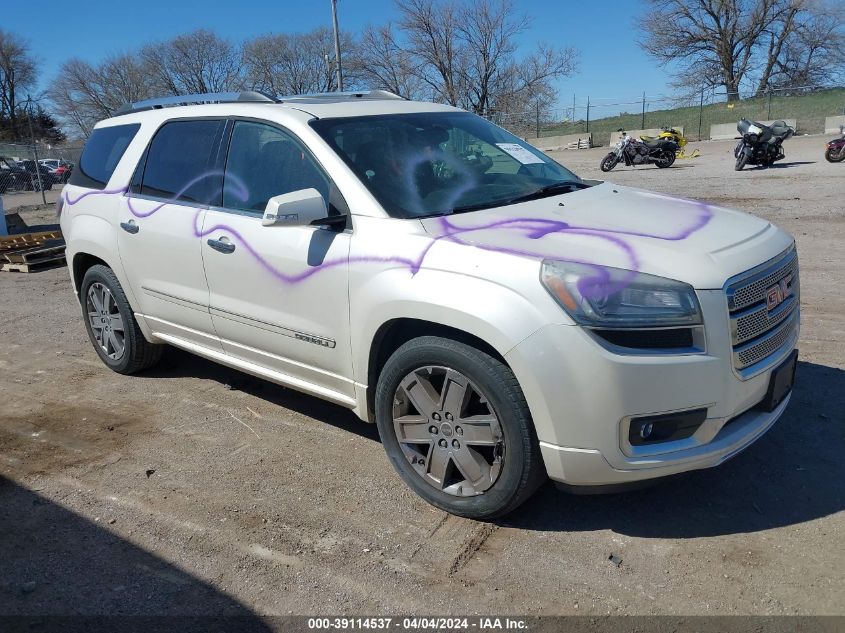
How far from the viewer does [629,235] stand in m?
3.14

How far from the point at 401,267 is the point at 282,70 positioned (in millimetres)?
60473

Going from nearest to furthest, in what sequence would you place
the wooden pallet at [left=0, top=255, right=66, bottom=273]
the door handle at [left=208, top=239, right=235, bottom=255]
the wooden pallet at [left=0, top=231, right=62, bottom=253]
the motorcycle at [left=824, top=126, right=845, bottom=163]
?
the door handle at [left=208, top=239, right=235, bottom=255], the wooden pallet at [left=0, top=255, right=66, bottom=273], the wooden pallet at [left=0, top=231, right=62, bottom=253], the motorcycle at [left=824, top=126, right=845, bottom=163]

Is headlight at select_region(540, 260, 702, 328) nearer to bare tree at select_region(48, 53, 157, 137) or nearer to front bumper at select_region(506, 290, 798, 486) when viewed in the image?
front bumper at select_region(506, 290, 798, 486)

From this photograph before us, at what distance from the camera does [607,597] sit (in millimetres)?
2768

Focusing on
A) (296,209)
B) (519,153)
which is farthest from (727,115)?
(296,209)

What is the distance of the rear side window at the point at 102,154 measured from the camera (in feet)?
16.8

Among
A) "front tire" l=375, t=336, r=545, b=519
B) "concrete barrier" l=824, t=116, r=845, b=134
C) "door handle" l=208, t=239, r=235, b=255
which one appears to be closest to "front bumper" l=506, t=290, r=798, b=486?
"front tire" l=375, t=336, r=545, b=519

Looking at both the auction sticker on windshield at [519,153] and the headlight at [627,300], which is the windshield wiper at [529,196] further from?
the headlight at [627,300]

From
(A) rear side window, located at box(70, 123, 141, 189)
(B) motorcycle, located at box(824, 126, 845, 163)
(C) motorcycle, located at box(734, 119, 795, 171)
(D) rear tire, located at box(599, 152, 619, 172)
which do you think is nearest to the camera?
(A) rear side window, located at box(70, 123, 141, 189)

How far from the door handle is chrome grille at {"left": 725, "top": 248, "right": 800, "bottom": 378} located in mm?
2570

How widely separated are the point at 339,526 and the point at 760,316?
2.07 metres

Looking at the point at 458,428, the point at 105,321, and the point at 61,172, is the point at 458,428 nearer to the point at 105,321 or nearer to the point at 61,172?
the point at 105,321

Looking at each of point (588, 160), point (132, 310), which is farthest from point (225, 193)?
point (588, 160)

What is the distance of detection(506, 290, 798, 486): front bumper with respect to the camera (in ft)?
8.99
